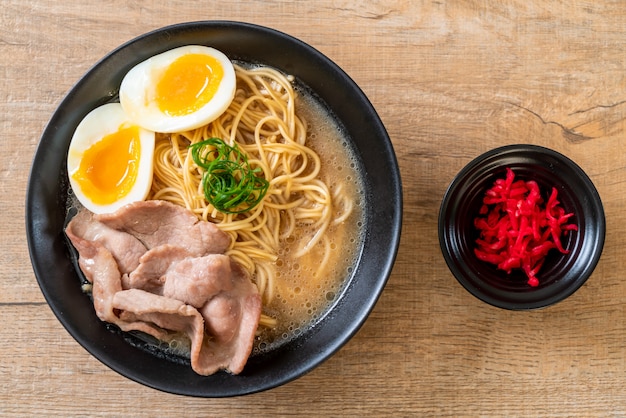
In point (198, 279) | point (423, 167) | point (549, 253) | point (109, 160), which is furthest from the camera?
point (423, 167)

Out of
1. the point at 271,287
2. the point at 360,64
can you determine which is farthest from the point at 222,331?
the point at 360,64

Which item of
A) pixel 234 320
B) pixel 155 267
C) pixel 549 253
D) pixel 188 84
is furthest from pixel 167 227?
pixel 549 253

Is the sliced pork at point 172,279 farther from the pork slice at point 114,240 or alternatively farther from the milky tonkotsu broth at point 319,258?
the milky tonkotsu broth at point 319,258

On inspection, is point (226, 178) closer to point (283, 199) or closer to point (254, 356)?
point (283, 199)

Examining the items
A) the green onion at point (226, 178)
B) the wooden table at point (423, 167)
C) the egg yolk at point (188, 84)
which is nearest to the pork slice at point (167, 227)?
the green onion at point (226, 178)

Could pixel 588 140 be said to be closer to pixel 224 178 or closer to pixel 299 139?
pixel 299 139

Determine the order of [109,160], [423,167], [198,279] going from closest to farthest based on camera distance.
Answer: [198,279] → [109,160] → [423,167]
